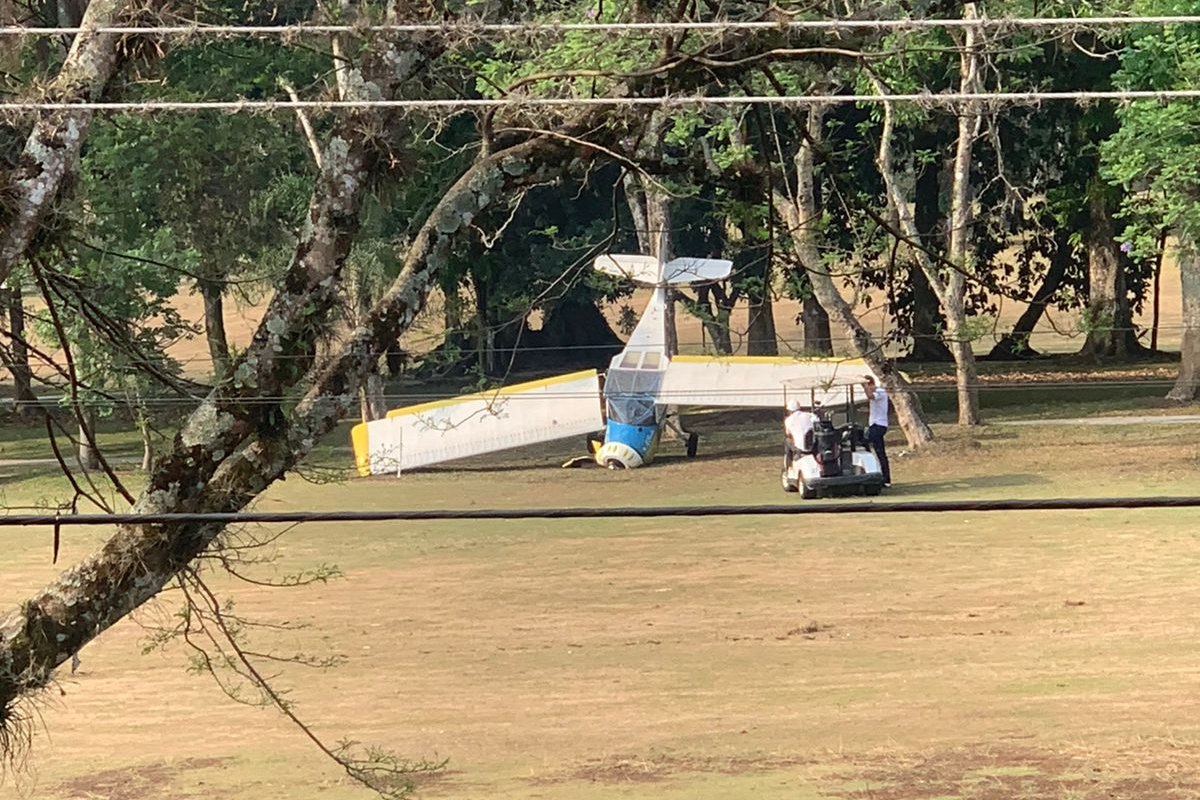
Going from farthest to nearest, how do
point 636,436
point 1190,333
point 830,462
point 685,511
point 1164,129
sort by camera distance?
point 1190,333
point 636,436
point 830,462
point 1164,129
point 685,511

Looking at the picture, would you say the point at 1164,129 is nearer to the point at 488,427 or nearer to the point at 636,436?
the point at 636,436

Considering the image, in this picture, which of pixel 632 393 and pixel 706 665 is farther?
pixel 632 393

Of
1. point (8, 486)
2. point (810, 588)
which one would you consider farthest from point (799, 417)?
point (8, 486)

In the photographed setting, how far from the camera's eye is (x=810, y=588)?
14328 mm

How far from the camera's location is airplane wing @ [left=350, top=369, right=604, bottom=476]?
23.8 metres

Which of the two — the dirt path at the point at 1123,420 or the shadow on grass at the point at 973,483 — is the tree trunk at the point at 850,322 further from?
the dirt path at the point at 1123,420

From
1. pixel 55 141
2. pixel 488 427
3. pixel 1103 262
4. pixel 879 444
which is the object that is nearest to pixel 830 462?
pixel 879 444

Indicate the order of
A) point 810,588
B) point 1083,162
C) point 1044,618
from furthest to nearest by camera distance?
point 1083,162 → point 810,588 → point 1044,618

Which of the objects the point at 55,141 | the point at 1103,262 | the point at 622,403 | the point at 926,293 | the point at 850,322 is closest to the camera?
the point at 55,141

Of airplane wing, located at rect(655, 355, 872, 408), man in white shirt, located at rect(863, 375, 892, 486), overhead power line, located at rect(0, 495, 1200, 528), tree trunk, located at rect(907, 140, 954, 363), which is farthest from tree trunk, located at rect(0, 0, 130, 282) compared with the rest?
tree trunk, located at rect(907, 140, 954, 363)

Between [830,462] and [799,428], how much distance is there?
1.88 ft

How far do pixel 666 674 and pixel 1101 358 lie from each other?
23.1 meters

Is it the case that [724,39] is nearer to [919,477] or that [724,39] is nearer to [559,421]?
[919,477]

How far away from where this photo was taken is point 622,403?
24.0 m
